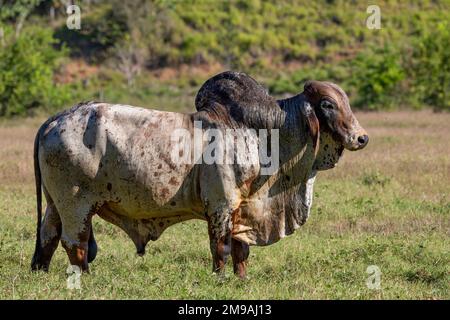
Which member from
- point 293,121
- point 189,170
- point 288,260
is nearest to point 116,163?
point 189,170

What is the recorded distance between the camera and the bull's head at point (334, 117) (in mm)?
8312

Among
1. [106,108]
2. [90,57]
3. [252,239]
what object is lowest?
[90,57]

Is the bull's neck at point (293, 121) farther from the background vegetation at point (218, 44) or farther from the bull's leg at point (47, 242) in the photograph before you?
the background vegetation at point (218, 44)

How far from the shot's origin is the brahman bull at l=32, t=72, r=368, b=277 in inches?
320

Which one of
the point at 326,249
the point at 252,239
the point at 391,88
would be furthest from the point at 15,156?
the point at 391,88

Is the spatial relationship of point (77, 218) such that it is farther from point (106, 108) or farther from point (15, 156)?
point (15, 156)

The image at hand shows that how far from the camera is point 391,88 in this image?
3319cm

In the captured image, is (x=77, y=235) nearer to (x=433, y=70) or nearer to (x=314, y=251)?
(x=314, y=251)

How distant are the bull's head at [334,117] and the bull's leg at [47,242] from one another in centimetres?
245

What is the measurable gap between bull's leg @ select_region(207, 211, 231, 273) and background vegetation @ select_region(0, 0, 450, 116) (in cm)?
2548

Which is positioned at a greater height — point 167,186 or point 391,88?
point 167,186

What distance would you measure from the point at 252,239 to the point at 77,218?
4.92 feet

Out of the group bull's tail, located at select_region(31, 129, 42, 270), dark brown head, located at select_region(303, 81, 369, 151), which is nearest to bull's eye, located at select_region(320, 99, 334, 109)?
dark brown head, located at select_region(303, 81, 369, 151)

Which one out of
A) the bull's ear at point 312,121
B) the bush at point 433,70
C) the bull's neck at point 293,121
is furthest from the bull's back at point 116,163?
the bush at point 433,70
